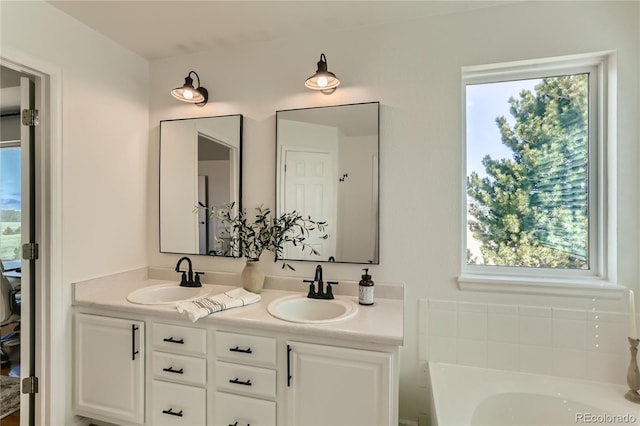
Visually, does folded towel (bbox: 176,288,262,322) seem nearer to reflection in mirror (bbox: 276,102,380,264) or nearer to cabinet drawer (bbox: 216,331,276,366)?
cabinet drawer (bbox: 216,331,276,366)

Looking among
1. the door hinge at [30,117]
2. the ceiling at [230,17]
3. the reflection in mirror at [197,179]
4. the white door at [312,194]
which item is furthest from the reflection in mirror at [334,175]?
the door hinge at [30,117]

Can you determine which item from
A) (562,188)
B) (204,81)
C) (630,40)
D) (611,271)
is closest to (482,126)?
(562,188)

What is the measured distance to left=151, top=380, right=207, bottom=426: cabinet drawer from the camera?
1638mm

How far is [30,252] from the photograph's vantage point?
5.93 ft

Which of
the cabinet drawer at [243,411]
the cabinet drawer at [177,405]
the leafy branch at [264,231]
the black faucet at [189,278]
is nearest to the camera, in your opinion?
the cabinet drawer at [243,411]

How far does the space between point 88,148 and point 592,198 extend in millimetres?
2993

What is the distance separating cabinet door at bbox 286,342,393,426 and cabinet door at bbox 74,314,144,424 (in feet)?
2.97

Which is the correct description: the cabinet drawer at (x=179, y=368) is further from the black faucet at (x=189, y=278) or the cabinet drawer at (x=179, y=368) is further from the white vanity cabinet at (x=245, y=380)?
the black faucet at (x=189, y=278)

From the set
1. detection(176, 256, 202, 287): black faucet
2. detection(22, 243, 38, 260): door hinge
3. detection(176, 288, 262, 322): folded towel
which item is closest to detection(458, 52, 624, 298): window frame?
detection(176, 288, 262, 322): folded towel

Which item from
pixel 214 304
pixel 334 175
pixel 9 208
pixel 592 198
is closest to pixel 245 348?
pixel 214 304

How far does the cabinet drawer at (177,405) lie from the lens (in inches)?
64.5

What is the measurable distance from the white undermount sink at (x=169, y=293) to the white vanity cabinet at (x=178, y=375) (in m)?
0.34

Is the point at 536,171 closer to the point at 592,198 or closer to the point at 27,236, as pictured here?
the point at 592,198

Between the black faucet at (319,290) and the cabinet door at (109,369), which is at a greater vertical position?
the black faucet at (319,290)
